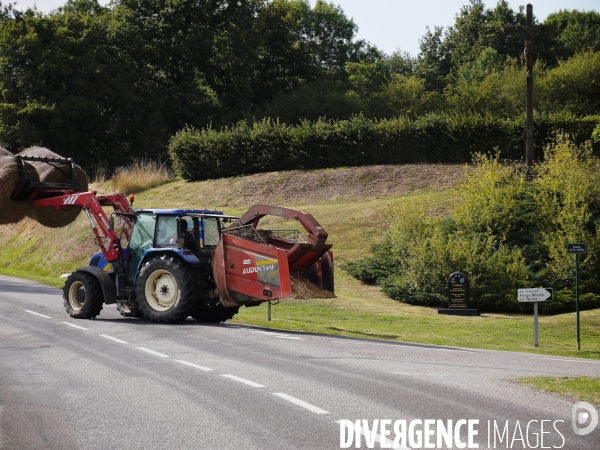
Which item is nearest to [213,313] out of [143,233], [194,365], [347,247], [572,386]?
[143,233]

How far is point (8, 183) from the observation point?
65.3 feet

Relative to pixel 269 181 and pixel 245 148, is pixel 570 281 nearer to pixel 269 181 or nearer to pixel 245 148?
pixel 269 181

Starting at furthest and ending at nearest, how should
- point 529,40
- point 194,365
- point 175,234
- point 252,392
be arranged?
point 529,40 → point 175,234 → point 194,365 → point 252,392

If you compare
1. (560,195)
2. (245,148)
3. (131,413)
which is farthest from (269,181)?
(131,413)

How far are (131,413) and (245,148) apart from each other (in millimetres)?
41685

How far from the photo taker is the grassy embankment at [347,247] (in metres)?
22.3

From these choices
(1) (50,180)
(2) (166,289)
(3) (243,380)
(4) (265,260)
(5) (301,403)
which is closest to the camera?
(5) (301,403)

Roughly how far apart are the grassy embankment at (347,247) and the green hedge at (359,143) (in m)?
1.33

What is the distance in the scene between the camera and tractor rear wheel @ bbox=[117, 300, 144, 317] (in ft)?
66.6

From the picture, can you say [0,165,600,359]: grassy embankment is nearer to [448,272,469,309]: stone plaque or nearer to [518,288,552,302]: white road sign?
[448,272,469,309]: stone plaque

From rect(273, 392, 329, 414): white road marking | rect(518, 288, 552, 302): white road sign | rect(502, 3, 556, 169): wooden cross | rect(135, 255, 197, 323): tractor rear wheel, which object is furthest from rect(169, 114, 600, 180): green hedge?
rect(273, 392, 329, 414): white road marking

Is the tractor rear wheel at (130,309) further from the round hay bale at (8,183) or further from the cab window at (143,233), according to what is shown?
the round hay bale at (8,183)

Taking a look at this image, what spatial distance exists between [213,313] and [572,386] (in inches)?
434

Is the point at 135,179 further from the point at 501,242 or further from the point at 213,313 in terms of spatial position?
the point at 213,313
